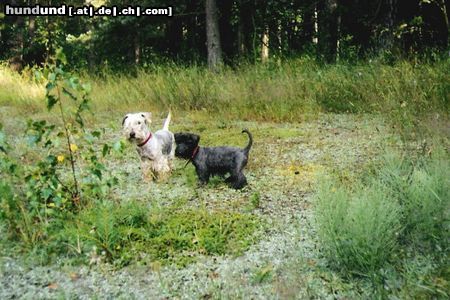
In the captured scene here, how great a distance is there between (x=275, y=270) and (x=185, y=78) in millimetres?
7737

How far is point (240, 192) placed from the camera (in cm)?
498

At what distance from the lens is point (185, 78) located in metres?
10.6

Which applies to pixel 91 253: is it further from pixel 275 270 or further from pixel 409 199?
pixel 409 199

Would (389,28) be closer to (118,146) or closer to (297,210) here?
(297,210)

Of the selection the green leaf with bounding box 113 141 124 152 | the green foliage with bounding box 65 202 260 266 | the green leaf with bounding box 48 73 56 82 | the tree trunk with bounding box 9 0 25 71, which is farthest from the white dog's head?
the tree trunk with bounding box 9 0 25 71

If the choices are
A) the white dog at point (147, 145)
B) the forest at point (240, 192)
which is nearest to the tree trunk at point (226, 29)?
the forest at point (240, 192)

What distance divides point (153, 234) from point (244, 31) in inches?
553

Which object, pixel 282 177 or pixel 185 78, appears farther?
pixel 185 78

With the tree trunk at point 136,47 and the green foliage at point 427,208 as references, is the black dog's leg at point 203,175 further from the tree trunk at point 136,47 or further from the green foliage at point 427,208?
the tree trunk at point 136,47

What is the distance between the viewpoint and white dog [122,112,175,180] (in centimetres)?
522

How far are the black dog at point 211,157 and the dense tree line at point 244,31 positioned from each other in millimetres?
6069

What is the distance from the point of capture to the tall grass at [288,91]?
8.04m

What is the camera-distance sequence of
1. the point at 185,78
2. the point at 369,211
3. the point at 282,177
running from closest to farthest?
the point at 369,211
the point at 282,177
the point at 185,78

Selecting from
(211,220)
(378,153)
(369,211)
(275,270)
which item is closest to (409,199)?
(369,211)
